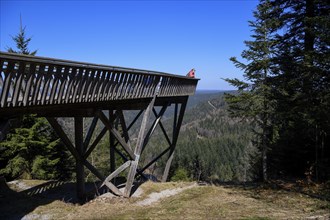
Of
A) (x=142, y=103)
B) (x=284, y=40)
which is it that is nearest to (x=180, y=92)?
(x=142, y=103)

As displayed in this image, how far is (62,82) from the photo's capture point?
7371 millimetres

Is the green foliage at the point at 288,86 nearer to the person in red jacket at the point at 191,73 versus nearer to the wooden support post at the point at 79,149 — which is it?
the person in red jacket at the point at 191,73

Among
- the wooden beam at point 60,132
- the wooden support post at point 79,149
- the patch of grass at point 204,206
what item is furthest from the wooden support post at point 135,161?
the wooden beam at point 60,132

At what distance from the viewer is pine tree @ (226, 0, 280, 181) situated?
522 inches

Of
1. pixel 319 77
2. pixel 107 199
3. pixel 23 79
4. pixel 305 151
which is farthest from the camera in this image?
pixel 305 151

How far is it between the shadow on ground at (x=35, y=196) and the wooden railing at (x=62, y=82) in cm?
400

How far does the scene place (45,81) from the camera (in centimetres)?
686

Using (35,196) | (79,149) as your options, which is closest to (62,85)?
(79,149)

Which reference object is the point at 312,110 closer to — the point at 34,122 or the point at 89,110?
the point at 89,110

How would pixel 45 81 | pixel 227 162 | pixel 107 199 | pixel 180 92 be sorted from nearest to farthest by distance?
pixel 45 81 < pixel 107 199 < pixel 180 92 < pixel 227 162

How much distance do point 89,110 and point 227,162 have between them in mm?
105920

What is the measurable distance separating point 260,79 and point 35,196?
11.5 m

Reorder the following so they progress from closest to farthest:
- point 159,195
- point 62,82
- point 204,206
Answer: point 62,82
point 204,206
point 159,195

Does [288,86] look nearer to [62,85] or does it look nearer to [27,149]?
[62,85]
